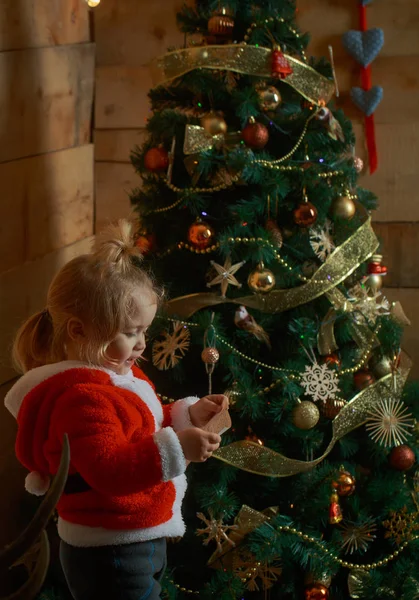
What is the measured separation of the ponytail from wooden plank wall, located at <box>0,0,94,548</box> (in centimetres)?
60

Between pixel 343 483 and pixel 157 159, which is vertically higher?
pixel 157 159

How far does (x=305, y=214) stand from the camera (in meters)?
1.74

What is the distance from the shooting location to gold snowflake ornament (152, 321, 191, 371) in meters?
1.72

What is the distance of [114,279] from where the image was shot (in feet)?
4.19

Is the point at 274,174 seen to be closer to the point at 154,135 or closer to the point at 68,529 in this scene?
the point at 154,135

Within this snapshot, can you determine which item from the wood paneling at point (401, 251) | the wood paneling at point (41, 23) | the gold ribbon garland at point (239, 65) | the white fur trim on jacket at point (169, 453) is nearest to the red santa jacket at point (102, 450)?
the white fur trim on jacket at point (169, 453)

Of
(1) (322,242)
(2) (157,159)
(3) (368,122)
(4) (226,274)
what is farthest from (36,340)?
(3) (368,122)

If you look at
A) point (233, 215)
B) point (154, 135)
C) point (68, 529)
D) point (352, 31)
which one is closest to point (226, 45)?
point (154, 135)

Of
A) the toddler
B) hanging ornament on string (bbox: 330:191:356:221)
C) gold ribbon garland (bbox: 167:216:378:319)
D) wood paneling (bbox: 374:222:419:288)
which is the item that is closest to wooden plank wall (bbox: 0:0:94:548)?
gold ribbon garland (bbox: 167:216:378:319)

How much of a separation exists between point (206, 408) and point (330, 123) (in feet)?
2.52

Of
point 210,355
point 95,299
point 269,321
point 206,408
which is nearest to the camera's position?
point 95,299

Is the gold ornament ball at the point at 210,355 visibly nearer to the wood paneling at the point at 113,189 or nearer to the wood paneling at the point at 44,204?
the wood paneling at the point at 44,204

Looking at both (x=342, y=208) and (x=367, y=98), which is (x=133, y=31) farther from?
(x=342, y=208)

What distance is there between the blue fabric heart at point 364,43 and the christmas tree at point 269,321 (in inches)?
18.5
